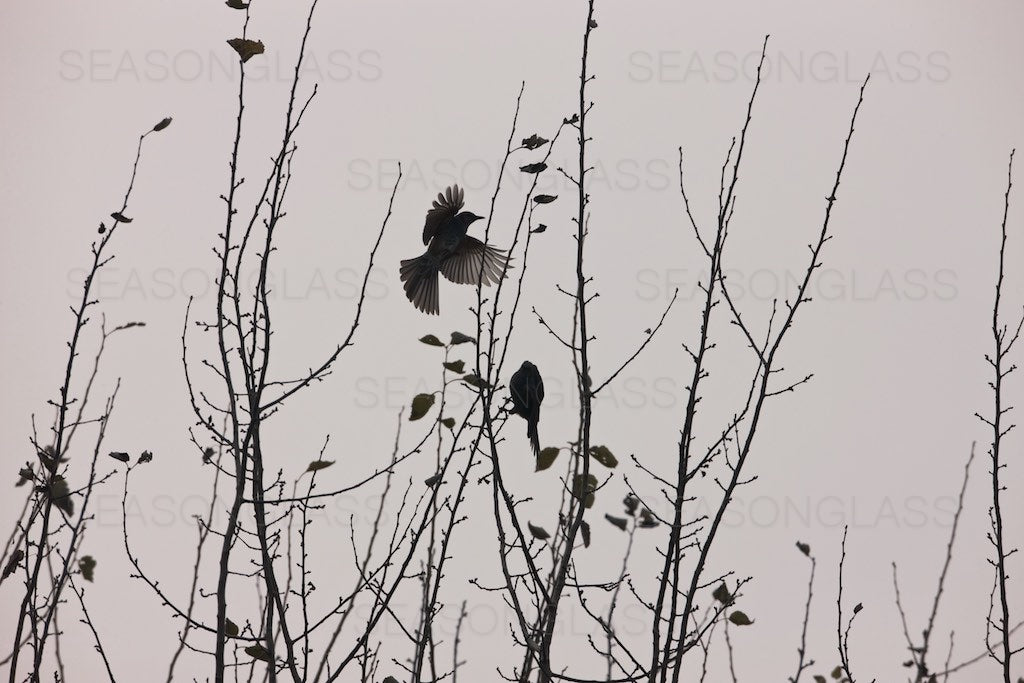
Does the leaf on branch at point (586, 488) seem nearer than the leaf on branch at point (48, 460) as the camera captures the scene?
Yes

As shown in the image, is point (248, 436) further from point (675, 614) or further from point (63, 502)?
point (675, 614)

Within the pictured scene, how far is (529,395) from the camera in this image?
12.6ft

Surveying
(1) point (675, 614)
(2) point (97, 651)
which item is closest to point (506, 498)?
(1) point (675, 614)

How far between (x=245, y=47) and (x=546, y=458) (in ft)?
5.12

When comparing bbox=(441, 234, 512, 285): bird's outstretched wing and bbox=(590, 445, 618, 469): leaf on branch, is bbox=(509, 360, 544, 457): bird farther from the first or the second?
bbox=(441, 234, 512, 285): bird's outstretched wing

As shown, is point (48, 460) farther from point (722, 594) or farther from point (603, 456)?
point (722, 594)

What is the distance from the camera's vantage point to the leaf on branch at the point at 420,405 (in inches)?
110

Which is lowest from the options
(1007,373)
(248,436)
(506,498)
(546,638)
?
(546,638)

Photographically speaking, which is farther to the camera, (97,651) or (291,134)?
(291,134)

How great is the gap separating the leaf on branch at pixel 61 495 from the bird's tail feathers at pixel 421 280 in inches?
118

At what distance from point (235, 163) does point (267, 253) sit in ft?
1.02

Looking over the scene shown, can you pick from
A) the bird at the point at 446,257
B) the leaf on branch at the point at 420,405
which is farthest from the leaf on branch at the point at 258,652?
the bird at the point at 446,257

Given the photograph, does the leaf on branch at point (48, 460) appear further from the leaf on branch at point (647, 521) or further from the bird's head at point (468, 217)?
the bird's head at point (468, 217)

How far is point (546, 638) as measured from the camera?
2.74 meters
